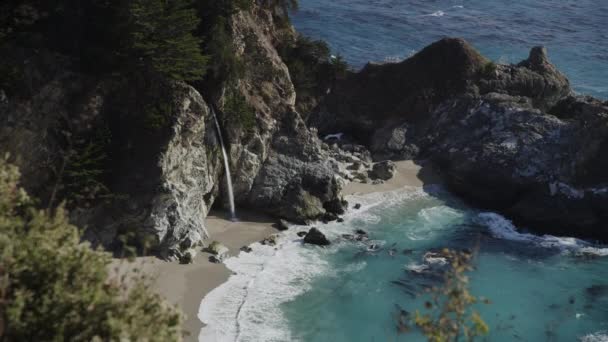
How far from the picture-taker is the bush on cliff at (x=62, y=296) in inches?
382

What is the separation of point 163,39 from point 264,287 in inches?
395

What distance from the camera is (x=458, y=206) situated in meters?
35.2

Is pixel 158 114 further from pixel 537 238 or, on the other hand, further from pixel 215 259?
pixel 537 238

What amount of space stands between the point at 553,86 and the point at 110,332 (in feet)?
133

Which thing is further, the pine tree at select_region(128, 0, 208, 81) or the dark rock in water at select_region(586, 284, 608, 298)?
the dark rock in water at select_region(586, 284, 608, 298)

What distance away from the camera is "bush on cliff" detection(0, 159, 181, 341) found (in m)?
9.70

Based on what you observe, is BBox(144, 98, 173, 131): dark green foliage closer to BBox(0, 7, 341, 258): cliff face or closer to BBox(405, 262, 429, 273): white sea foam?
BBox(0, 7, 341, 258): cliff face

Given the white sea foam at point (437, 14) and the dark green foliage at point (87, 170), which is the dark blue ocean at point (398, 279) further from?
the white sea foam at point (437, 14)

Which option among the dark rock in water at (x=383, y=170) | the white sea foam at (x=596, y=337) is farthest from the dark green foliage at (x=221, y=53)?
the white sea foam at (x=596, y=337)

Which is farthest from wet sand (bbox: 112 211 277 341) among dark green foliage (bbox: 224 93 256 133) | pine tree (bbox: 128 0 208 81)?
pine tree (bbox: 128 0 208 81)

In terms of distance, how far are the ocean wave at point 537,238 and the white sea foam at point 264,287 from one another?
6304mm

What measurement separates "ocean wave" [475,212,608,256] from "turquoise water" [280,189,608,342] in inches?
1.9

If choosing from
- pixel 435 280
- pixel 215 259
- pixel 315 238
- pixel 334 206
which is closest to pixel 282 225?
pixel 315 238

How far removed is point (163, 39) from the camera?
25047mm
